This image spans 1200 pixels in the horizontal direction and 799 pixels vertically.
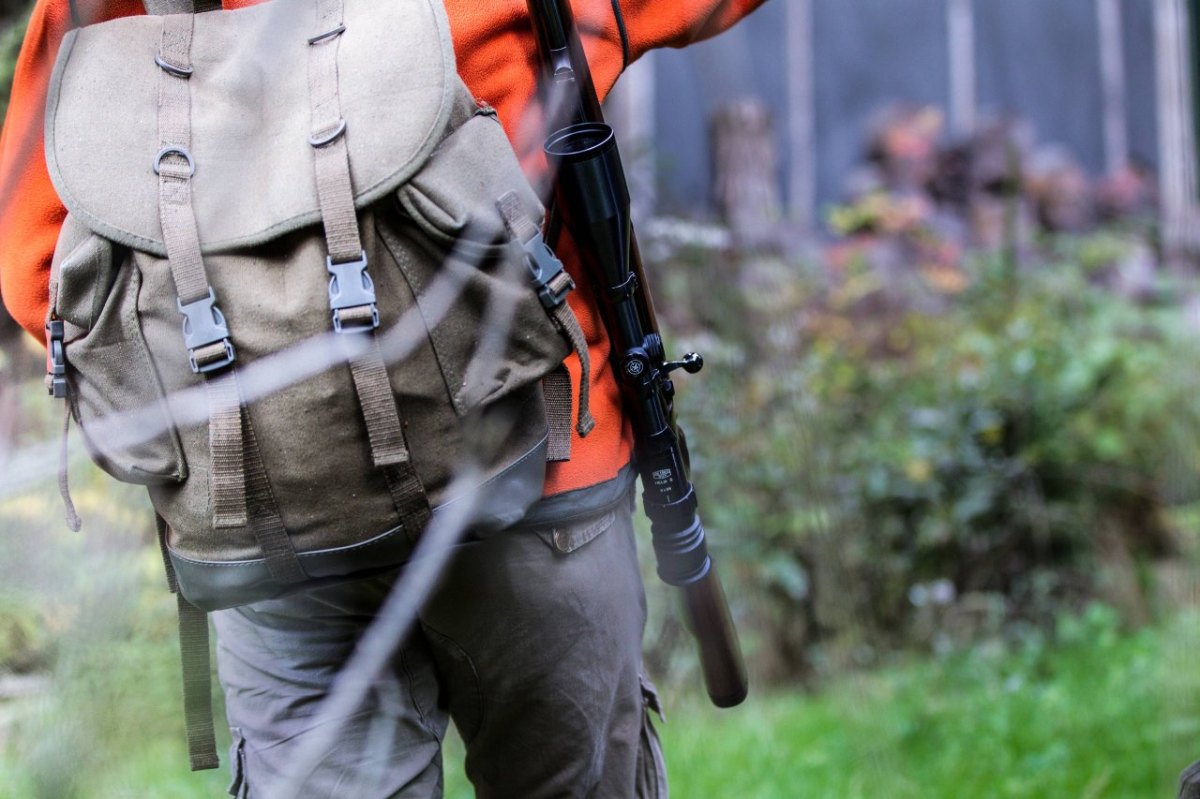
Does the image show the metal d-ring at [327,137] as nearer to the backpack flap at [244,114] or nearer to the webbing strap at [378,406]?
the backpack flap at [244,114]

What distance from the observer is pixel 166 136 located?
140 cm

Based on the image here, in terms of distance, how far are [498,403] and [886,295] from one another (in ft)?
14.7

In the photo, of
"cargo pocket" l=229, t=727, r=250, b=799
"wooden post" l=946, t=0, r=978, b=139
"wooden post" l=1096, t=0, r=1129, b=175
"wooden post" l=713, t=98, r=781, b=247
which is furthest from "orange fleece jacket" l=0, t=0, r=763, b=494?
"wooden post" l=1096, t=0, r=1129, b=175

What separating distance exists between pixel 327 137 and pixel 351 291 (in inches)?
7.2

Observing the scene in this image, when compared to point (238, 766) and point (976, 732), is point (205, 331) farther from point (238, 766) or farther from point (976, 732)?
point (976, 732)

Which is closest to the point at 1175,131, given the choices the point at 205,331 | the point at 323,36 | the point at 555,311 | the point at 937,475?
the point at 937,475

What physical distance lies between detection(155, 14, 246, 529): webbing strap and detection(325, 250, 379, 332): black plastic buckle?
0.42 ft

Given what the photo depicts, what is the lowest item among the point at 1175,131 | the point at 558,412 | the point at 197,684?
the point at 1175,131

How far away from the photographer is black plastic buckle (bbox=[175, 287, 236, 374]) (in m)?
1.32

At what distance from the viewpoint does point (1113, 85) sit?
275 inches

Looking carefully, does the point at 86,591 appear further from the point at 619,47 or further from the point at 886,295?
the point at 886,295

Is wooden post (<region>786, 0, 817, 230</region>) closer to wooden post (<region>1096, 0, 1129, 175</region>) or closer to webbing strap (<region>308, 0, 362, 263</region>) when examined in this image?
wooden post (<region>1096, 0, 1129, 175</region>)

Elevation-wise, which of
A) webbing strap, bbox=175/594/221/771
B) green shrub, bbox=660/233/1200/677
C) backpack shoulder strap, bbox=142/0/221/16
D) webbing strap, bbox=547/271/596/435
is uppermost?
backpack shoulder strap, bbox=142/0/221/16

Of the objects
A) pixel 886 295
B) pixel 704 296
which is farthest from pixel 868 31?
pixel 704 296
